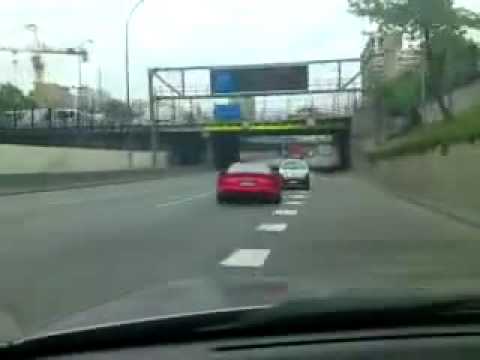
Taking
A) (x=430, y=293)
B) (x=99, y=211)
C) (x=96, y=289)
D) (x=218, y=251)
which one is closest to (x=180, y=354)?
(x=430, y=293)

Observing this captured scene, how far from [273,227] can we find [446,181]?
25.8 ft

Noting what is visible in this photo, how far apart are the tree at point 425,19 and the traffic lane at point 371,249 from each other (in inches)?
460

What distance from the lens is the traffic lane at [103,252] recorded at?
9.15m

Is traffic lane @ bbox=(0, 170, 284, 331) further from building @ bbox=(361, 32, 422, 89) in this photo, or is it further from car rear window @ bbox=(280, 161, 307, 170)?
building @ bbox=(361, 32, 422, 89)

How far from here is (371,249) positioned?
14.2 meters

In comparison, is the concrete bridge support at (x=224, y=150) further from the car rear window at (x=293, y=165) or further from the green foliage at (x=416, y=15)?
the green foliage at (x=416, y=15)

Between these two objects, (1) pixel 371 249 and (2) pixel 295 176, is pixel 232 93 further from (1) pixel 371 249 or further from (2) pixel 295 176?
(1) pixel 371 249

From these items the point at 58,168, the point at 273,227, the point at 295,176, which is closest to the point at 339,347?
the point at 273,227

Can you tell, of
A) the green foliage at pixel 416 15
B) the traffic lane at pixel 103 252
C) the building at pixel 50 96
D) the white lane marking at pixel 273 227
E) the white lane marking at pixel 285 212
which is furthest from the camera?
the building at pixel 50 96

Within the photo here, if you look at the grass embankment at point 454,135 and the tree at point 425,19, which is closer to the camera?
the grass embankment at point 454,135

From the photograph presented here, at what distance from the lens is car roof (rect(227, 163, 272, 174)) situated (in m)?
28.4

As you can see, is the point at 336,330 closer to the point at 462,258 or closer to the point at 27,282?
the point at 27,282

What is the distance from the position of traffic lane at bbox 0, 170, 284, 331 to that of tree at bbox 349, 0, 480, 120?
1300 cm

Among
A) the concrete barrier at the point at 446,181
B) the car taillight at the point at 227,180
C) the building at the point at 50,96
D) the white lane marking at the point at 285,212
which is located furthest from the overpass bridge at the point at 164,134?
the building at the point at 50,96
